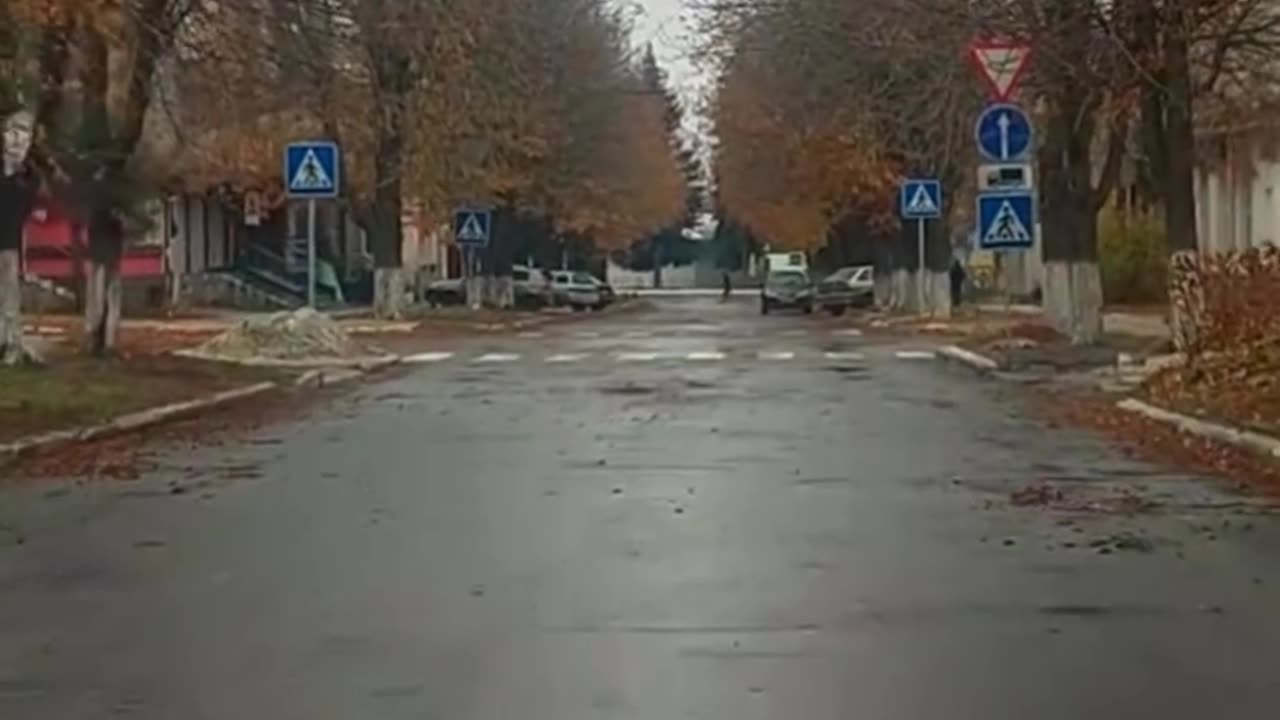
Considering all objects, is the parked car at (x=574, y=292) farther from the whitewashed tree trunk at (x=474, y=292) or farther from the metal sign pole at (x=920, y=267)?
the metal sign pole at (x=920, y=267)

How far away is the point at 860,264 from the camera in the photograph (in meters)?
83.9

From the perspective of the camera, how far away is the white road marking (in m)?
38.0

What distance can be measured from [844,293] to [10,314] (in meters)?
49.1

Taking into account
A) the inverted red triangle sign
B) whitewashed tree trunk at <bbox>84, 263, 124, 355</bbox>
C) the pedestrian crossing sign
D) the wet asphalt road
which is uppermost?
the inverted red triangle sign

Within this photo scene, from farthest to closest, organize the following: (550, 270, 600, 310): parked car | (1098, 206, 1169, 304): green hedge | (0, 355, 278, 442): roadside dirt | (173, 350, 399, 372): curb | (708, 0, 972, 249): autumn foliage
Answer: (550, 270, 600, 310): parked car → (1098, 206, 1169, 304): green hedge → (708, 0, 972, 249): autumn foliage → (173, 350, 399, 372): curb → (0, 355, 278, 442): roadside dirt

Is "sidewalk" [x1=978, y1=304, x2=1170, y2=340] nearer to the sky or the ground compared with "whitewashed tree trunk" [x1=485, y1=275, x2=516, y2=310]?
nearer to the ground

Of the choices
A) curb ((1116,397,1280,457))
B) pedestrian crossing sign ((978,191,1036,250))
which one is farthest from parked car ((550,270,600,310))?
curb ((1116,397,1280,457))

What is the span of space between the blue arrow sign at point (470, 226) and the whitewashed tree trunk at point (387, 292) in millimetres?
3445

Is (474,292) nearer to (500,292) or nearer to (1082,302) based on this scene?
(500,292)

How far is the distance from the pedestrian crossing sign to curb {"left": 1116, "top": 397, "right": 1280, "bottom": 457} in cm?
707

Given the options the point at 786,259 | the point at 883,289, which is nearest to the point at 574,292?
the point at 883,289

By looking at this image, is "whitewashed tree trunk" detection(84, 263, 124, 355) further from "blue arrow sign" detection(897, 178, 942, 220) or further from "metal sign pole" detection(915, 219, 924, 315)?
"metal sign pole" detection(915, 219, 924, 315)

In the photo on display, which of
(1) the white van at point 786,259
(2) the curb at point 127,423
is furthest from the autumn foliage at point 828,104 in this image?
(1) the white van at point 786,259

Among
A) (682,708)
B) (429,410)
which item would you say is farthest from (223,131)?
(682,708)
